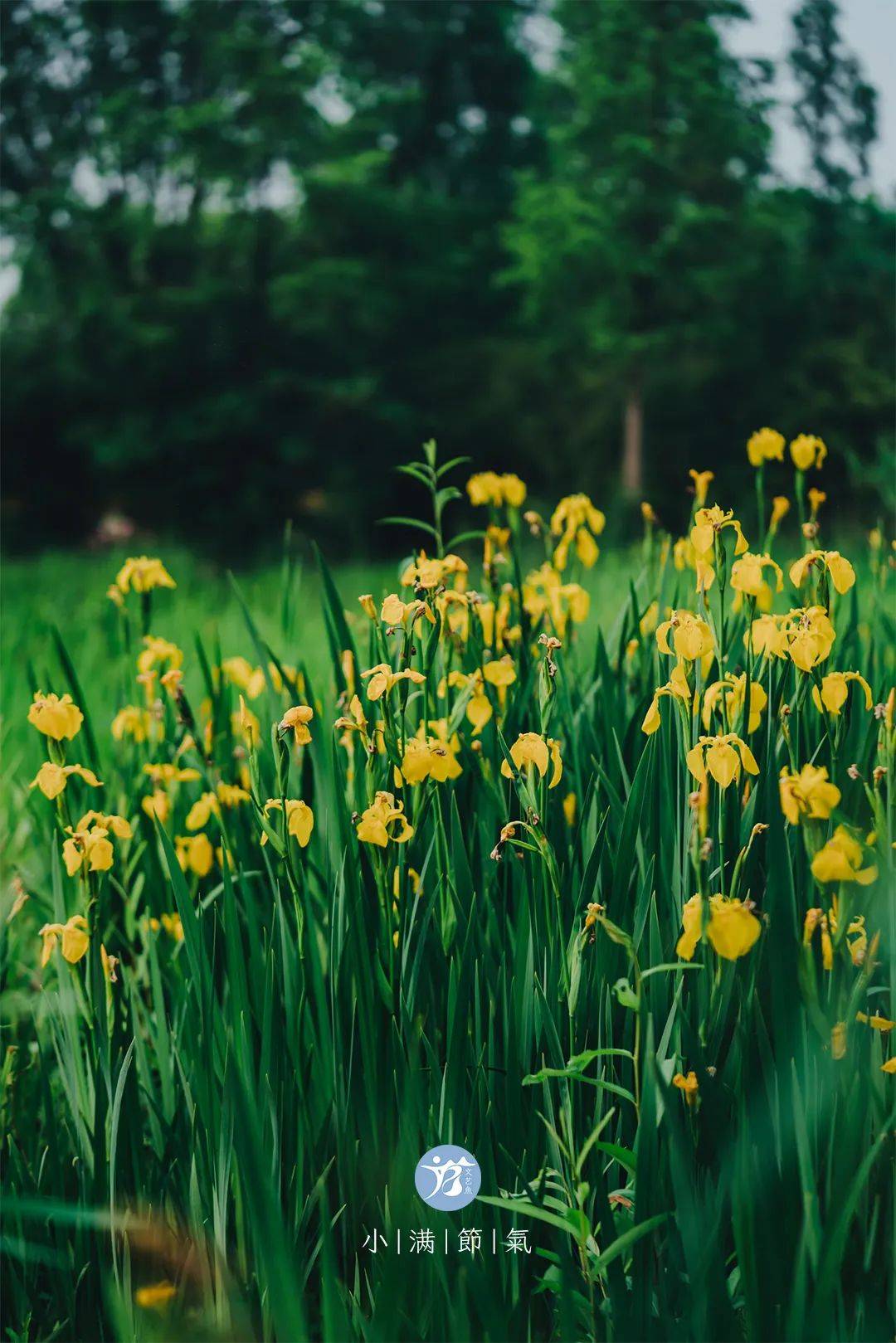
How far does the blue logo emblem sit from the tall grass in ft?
0.05

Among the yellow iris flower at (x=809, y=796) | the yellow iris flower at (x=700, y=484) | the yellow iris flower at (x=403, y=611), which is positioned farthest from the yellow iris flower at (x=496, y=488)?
the yellow iris flower at (x=809, y=796)

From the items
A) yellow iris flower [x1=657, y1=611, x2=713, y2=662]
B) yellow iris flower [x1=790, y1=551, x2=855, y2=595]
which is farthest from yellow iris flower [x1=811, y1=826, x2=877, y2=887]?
yellow iris flower [x1=790, y1=551, x2=855, y2=595]

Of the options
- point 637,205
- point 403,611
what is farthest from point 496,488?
point 637,205

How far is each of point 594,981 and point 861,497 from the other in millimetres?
7749

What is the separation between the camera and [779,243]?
1122cm

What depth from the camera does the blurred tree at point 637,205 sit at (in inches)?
414

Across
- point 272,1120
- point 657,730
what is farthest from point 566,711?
point 272,1120

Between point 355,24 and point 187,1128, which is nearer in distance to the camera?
point 187,1128

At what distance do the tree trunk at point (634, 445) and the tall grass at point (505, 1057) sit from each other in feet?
33.2

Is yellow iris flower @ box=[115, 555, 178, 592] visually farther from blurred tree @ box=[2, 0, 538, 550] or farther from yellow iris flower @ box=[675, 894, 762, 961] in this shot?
blurred tree @ box=[2, 0, 538, 550]

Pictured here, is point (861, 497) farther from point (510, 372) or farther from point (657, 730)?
point (657, 730)

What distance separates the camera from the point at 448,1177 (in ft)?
3.65

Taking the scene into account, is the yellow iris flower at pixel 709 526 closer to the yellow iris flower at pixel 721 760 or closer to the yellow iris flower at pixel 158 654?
the yellow iris flower at pixel 721 760

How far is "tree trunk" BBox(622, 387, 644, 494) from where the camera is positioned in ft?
37.7
